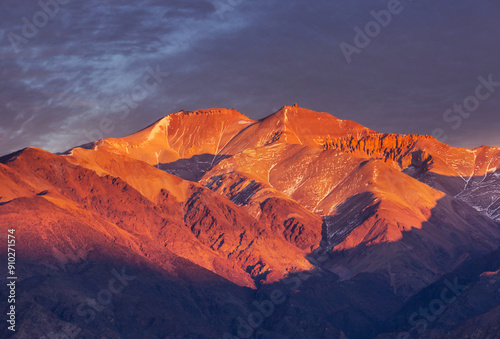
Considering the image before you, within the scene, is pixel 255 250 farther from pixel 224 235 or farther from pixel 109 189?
pixel 109 189

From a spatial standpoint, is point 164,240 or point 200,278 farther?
point 164,240

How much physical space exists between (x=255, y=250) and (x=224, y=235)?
7068 millimetres

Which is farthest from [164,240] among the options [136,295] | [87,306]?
[87,306]

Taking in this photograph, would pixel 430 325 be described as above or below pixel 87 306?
above

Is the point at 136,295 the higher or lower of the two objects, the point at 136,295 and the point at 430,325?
the lower

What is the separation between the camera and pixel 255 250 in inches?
7564

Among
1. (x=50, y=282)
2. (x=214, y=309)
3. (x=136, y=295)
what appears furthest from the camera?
(x=214, y=309)

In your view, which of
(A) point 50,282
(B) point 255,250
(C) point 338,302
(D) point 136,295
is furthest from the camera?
(B) point 255,250

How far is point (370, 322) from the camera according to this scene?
171500 mm

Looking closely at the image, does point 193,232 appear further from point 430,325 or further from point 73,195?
point 430,325

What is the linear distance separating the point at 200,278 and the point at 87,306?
3286cm

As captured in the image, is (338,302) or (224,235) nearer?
(338,302)

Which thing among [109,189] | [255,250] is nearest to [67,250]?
[109,189]

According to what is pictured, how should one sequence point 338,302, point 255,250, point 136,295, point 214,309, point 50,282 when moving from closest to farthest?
point 50,282 < point 136,295 < point 214,309 < point 338,302 < point 255,250
